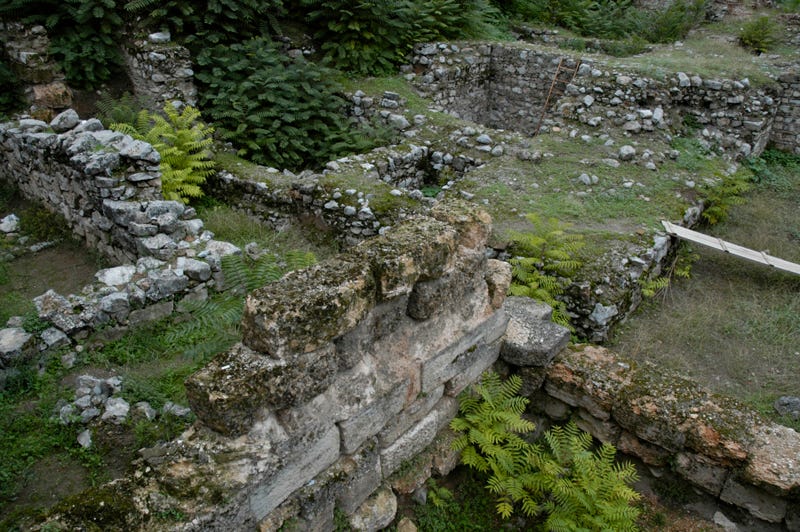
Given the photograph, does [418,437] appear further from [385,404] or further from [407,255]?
[407,255]

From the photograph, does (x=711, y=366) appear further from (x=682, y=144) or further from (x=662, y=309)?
(x=682, y=144)

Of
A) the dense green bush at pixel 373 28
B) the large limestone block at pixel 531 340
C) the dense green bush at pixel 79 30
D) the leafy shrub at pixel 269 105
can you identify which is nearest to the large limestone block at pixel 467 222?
the large limestone block at pixel 531 340

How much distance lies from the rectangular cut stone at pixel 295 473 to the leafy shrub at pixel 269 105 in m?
7.87

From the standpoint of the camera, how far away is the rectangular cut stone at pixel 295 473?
2.88m

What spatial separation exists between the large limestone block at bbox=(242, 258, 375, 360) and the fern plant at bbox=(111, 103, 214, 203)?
6291 millimetres

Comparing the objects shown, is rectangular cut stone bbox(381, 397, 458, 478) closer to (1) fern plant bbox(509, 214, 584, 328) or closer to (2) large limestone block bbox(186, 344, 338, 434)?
(2) large limestone block bbox(186, 344, 338, 434)

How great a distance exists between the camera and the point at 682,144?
427 inches

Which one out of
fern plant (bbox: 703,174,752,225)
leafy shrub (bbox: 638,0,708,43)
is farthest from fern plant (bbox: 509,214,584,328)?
leafy shrub (bbox: 638,0,708,43)

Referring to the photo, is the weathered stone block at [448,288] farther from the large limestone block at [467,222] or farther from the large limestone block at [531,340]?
the large limestone block at [531,340]

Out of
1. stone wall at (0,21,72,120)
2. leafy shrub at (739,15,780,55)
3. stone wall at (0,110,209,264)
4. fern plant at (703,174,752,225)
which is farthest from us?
leafy shrub at (739,15,780,55)

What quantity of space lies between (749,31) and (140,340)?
16.9m

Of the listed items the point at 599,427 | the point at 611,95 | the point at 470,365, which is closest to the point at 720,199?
the point at 611,95

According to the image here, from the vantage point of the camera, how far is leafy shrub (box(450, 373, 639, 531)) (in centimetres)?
365

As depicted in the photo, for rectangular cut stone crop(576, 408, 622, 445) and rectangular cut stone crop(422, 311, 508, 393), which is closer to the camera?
rectangular cut stone crop(422, 311, 508, 393)
